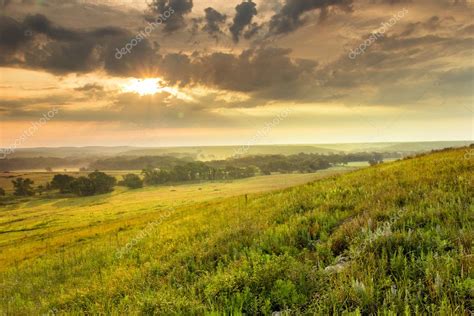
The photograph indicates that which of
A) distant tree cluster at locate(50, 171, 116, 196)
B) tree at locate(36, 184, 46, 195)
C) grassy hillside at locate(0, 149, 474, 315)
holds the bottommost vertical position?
tree at locate(36, 184, 46, 195)

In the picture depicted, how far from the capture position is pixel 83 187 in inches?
6806

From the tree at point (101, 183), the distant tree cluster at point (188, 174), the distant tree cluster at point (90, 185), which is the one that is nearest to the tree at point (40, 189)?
the distant tree cluster at point (90, 185)

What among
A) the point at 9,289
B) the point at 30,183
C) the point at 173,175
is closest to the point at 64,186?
the point at 30,183

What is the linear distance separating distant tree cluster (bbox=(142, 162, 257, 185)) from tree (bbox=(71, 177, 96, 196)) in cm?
2968

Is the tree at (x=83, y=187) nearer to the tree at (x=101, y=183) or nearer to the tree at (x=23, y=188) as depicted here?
the tree at (x=101, y=183)

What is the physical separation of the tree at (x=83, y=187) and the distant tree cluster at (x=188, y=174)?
2968cm

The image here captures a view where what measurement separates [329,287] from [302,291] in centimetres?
50

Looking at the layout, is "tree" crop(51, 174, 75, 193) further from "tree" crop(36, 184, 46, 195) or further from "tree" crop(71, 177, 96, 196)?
"tree" crop(36, 184, 46, 195)

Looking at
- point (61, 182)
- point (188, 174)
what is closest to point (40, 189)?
point (61, 182)

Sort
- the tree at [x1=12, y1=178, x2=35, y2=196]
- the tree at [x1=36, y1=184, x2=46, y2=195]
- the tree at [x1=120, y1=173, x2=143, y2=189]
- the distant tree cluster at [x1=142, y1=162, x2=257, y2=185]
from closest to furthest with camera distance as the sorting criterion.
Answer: the tree at [x1=120, y1=173, x2=143, y2=189], the tree at [x1=36, y1=184, x2=46, y2=195], the distant tree cluster at [x1=142, y1=162, x2=257, y2=185], the tree at [x1=12, y1=178, x2=35, y2=196]

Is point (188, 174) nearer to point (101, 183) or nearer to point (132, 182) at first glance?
point (132, 182)

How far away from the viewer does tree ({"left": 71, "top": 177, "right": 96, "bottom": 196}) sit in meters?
172

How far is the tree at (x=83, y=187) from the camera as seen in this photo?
565ft

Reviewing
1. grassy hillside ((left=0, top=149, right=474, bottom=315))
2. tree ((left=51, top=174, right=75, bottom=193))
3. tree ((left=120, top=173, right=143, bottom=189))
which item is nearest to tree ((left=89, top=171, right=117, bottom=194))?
tree ((left=120, top=173, right=143, bottom=189))
